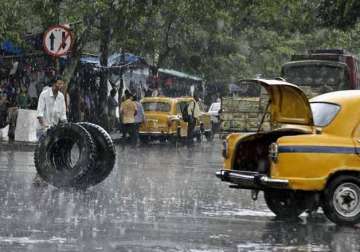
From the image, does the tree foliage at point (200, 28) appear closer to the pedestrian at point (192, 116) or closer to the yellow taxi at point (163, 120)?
the yellow taxi at point (163, 120)

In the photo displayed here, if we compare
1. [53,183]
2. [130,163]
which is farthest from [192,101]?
[53,183]

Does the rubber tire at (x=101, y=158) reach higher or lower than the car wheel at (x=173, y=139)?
higher

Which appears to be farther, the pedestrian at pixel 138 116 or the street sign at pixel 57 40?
the pedestrian at pixel 138 116

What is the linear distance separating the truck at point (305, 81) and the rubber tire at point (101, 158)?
17668mm

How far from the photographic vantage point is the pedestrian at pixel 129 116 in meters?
32.9

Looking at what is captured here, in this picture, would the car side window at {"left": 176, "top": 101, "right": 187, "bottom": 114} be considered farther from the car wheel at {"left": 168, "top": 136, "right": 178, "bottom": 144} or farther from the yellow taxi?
the car wheel at {"left": 168, "top": 136, "right": 178, "bottom": 144}

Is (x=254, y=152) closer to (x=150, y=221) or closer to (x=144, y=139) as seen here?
(x=150, y=221)

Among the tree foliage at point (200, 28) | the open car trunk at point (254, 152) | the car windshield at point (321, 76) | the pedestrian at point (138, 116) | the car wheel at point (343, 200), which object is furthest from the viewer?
the car windshield at point (321, 76)

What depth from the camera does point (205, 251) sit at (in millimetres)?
9141

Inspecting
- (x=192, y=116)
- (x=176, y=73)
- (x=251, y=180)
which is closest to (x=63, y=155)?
(x=251, y=180)

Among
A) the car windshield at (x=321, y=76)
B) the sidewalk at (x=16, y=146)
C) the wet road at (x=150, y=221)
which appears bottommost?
the sidewalk at (x=16, y=146)

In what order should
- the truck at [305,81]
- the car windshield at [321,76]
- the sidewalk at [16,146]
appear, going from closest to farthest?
the sidewalk at [16,146] → the truck at [305,81] → the car windshield at [321,76]

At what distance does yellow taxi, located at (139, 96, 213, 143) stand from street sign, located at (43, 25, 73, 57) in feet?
33.3

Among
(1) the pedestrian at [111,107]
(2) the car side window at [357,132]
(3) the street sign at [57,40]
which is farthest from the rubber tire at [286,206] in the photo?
(1) the pedestrian at [111,107]
